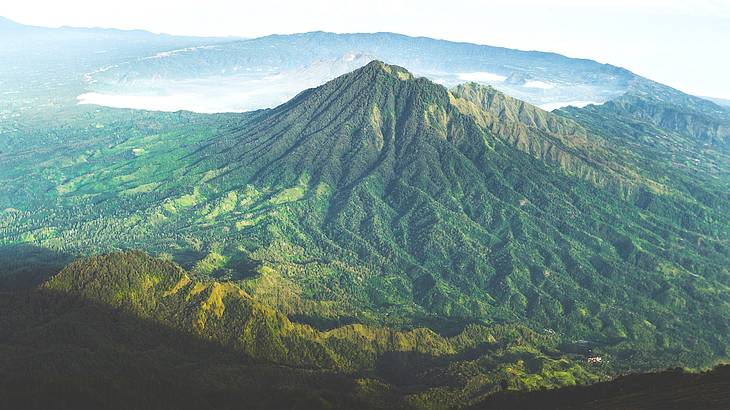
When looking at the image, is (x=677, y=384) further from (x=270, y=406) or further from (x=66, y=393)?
(x=66, y=393)

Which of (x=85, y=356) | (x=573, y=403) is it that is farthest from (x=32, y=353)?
(x=573, y=403)

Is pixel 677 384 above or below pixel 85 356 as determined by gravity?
above

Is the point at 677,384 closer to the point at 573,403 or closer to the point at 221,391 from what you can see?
the point at 573,403

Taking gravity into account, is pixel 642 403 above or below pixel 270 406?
above

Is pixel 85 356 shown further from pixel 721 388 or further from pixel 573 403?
pixel 721 388

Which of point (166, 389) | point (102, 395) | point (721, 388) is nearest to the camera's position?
point (721, 388)

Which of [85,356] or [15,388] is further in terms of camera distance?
[85,356]

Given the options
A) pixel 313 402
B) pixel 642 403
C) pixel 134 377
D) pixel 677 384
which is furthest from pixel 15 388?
pixel 677 384

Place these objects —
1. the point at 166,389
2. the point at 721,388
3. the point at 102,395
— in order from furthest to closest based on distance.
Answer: the point at 166,389
the point at 102,395
the point at 721,388

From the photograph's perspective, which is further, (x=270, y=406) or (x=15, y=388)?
(x=270, y=406)
